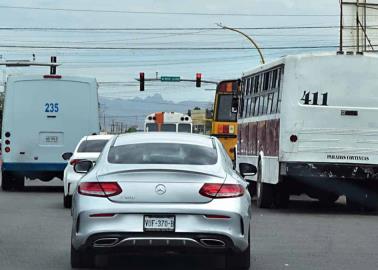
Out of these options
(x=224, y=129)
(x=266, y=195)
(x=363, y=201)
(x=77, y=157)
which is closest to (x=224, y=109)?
(x=224, y=129)

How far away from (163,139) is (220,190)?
1373mm

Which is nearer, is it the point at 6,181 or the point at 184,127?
the point at 6,181

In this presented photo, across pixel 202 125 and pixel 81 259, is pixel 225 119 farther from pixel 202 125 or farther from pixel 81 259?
pixel 202 125

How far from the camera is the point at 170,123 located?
45.2 meters

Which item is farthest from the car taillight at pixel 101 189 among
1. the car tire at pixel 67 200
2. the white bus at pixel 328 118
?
the car tire at pixel 67 200

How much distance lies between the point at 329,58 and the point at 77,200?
9.43m

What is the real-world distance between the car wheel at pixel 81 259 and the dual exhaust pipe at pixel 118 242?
459mm

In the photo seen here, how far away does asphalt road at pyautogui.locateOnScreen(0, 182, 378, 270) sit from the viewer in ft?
34.4

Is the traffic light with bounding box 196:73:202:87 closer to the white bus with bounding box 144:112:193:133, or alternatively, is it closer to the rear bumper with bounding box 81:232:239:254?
the white bus with bounding box 144:112:193:133

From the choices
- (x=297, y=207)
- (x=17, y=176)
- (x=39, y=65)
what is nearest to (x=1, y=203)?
(x=17, y=176)

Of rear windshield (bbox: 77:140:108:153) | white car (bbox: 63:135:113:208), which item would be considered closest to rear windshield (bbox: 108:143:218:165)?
white car (bbox: 63:135:113:208)

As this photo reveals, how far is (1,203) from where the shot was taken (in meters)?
19.9

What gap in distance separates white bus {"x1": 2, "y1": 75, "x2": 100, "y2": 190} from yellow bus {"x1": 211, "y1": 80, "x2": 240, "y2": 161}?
653 centimetres

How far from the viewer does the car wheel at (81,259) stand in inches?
376
